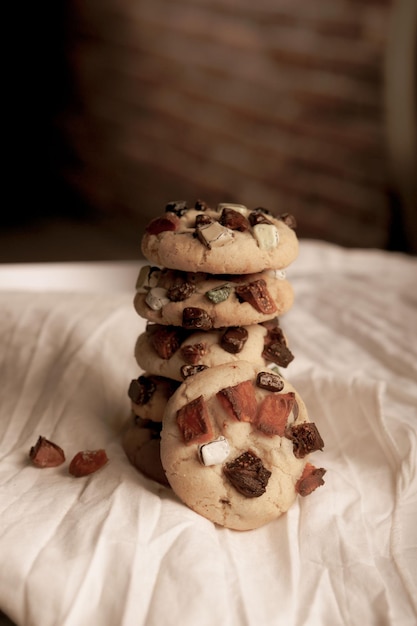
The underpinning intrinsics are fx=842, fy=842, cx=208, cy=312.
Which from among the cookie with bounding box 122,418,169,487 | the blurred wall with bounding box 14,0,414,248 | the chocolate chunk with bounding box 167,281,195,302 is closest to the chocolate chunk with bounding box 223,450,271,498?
the cookie with bounding box 122,418,169,487

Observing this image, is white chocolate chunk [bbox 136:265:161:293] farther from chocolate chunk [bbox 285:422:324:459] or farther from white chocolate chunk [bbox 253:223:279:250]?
chocolate chunk [bbox 285:422:324:459]

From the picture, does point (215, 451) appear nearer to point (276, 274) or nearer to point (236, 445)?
point (236, 445)

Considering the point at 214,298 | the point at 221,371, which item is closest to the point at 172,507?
the point at 221,371

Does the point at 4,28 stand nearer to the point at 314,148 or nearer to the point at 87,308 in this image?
the point at 314,148

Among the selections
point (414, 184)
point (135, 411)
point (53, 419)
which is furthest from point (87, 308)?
point (414, 184)

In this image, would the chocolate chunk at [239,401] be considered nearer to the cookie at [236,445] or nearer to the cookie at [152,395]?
the cookie at [236,445]
